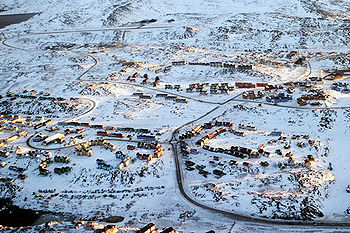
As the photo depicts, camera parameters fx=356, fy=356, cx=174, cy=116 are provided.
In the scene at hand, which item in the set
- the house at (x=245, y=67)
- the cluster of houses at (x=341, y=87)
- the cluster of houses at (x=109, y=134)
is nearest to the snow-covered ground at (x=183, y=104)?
the house at (x=245, y=67)

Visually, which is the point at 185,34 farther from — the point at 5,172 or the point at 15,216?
the point at 15,216

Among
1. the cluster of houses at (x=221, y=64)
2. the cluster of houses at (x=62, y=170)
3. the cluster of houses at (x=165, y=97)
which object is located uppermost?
the cluster of houses at (x=221, y=64)

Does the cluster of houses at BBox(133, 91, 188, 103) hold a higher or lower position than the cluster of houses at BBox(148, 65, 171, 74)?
lower

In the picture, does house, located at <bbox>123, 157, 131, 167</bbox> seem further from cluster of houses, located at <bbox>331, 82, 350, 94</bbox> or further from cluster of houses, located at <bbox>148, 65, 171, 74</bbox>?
cluster of houses, located at <bbox>331, 82, 350, 94</bbox>

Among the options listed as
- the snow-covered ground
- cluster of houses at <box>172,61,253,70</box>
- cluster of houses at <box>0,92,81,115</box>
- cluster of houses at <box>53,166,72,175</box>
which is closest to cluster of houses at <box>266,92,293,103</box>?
the snow-covered ground

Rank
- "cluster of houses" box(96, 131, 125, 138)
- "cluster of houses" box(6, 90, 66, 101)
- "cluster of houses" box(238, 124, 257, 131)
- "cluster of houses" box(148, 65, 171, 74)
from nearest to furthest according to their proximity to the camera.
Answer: "cluster of houses" box(238, 124, 257, 131)
"cluster of houses" box(96, 131, 125, 138)
"cluster of houses" box(6, 90, 66, 101)
"cluster of houses" box(148, 65, 171, 74)

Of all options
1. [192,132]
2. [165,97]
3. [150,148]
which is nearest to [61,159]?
[150,148]

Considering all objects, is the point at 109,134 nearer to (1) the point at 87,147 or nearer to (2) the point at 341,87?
(1) the point at 87,147

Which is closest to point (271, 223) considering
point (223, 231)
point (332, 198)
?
point (223, 231)

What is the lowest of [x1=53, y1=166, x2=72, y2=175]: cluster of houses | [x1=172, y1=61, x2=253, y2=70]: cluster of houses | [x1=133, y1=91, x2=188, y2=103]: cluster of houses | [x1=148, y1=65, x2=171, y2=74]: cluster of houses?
[x1=53, y1=166, x2=72, y2=175]: cluster of houses

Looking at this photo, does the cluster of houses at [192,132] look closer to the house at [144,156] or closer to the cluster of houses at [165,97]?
the house at [144,156]

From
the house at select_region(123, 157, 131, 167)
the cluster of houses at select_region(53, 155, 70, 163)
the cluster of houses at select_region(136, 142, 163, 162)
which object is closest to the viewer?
the house at select_region(123, 157, 131, 167)
